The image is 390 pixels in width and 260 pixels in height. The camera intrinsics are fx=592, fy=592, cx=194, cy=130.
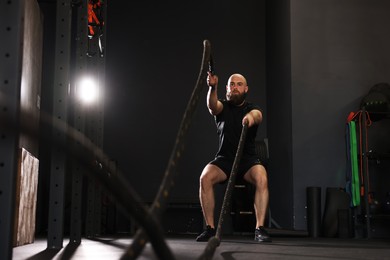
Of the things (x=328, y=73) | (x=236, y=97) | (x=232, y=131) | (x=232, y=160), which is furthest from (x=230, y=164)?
(x=328, y=73)

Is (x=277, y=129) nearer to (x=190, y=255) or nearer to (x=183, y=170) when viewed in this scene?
(x=183, y=170)

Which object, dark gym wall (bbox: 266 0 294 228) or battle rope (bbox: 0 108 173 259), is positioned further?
dark gym wall (bbox: 266 0 294 228)

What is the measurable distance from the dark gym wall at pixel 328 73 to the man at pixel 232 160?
1865mm

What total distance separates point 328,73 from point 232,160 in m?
2.45

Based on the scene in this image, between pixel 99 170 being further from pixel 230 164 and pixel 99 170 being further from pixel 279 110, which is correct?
pixel 279 110

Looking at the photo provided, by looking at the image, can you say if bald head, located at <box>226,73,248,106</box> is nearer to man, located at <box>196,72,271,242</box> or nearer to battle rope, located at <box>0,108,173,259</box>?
man, located at <box>196,72,271,242</box>

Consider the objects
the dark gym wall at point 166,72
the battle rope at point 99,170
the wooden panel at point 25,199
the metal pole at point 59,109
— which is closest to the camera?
the battle rope at point 99,170

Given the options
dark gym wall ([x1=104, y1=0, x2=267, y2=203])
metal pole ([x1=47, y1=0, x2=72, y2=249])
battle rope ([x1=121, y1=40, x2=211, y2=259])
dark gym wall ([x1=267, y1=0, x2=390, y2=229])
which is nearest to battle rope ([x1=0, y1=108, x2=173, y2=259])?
battle rope ([x1=121, y1=40, x2=211, y2=259])

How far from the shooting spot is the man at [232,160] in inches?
157

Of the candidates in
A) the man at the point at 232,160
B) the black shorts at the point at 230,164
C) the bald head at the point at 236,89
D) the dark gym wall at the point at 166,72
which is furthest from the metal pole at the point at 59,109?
the dark gym wall at the point at 166,72

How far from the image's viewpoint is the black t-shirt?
4176 mm

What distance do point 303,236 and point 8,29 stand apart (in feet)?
12.6

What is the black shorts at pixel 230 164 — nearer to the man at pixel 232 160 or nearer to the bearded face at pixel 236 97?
the man at pixel 232 160

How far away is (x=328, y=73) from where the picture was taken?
20.2 ft
